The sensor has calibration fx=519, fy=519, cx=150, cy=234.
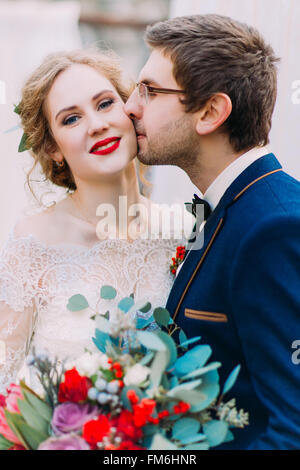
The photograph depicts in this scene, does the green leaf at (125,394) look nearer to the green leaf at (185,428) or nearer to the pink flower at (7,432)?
the green leaf at (185,428)

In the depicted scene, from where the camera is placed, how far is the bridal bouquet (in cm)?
122

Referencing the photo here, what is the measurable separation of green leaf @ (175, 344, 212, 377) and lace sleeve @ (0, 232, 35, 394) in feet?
2.85

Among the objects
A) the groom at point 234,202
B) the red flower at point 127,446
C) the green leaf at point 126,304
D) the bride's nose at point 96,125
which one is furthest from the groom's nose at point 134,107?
the red flower at point 127,446

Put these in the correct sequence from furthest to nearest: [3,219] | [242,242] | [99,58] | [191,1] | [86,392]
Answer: [3,219], [191,1], [99,58], [242,242], [86,392]

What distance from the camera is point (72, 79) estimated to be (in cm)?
202

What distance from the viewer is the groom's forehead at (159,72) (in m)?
1.84

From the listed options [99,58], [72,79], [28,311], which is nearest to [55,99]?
[72,79]

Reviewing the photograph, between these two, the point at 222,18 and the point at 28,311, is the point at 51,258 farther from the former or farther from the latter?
the point at 222,18

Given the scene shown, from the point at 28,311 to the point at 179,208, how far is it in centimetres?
93

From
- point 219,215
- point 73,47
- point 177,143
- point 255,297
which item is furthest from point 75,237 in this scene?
point 73,47

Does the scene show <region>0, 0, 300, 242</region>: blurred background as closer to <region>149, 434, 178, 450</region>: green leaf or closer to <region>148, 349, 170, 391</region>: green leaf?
<region>148, 349, 170, 391</region>: green leaf

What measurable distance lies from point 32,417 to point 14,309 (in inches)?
30.0

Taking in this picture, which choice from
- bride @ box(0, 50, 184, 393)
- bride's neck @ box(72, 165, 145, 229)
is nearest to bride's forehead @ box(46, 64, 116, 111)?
bride @ box(0, 50, 184, 393)

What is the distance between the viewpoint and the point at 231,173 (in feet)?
5.80
